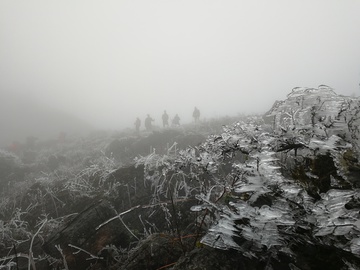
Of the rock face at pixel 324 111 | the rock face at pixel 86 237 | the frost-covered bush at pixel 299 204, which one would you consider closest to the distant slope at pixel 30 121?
the rock face at pixel 86 237

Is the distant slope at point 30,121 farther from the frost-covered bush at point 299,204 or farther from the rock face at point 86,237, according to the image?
the frost-covered bush at point 299,204

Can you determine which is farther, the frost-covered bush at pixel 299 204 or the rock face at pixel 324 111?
Result: the rock face at pixel 324 111

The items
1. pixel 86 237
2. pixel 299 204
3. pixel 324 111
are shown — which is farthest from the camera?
pixel 86 237

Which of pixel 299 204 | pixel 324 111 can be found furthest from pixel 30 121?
pixel 299 204

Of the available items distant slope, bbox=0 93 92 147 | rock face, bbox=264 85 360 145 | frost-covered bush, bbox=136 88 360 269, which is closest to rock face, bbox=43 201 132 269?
frost-covered bush, bbox=136 88 360 269

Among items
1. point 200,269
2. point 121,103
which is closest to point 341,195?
point 200,269

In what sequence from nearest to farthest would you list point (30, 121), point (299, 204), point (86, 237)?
point (299, 204), point (86, 237), point (30, 121)

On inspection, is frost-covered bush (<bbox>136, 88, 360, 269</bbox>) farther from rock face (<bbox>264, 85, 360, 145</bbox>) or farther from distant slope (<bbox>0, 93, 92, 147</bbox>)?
distant slope (<bbox>0, 93, 92, 147</bbox>)

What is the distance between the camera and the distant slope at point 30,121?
48866 millimetres

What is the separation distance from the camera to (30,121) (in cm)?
5328

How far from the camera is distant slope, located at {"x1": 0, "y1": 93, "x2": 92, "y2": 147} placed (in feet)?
160

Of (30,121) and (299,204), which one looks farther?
(30,121)

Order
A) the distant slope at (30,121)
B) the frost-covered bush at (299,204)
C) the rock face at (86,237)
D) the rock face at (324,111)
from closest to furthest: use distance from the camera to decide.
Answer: the frost-covered bush at (299,204) → the rock face at (324,111) → the rock face at (86,237) → the distant slope at (30,121)

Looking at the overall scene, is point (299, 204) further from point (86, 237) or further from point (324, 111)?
point (86, 237)
